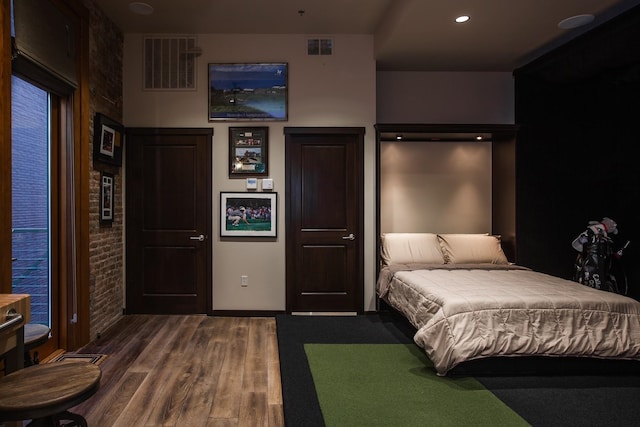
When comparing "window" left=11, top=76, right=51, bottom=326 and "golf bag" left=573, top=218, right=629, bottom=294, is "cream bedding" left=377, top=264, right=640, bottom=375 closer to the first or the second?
"golf bag" left=573, top=218, right=629, bottom=294

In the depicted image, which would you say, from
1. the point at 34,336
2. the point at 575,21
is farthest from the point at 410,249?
the point at 34,336

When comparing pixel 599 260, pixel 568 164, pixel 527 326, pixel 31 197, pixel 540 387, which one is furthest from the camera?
pixel 568 164

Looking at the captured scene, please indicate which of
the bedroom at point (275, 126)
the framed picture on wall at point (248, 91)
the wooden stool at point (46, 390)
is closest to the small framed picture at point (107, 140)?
the bedroom at point (275, 126)

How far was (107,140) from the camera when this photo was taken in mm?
4145

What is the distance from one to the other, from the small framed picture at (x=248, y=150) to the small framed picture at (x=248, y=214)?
0.28 meters

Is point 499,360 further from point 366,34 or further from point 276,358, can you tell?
point 366,34

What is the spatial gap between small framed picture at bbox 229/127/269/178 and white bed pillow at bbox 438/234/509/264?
237 cm

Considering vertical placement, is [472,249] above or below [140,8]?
below

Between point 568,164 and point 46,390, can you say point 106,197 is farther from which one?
point 568,164

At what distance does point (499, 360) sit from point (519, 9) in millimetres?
2974

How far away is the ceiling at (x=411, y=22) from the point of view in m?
3.56

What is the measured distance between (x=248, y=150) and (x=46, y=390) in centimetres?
346

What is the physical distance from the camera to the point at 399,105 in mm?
5105

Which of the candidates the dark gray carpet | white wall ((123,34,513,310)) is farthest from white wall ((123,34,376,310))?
the dark gray carpet
